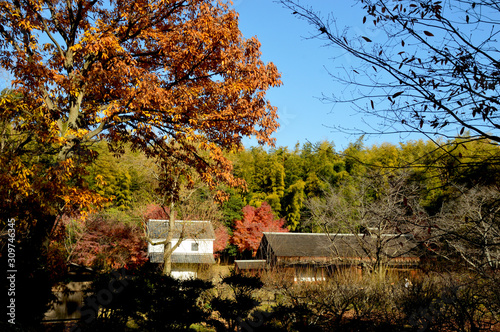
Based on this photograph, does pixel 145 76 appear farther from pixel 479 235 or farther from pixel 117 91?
pixel 479 235

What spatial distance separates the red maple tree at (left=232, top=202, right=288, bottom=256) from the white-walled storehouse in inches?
217

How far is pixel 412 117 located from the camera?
327 centimetres

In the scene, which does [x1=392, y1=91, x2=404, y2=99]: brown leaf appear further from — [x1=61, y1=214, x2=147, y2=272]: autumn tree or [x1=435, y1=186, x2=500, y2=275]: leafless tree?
[x1=61, y1=214, x2=147, y2=272]: autumn tree

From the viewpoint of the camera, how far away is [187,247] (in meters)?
23.1

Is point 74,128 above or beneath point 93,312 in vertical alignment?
above

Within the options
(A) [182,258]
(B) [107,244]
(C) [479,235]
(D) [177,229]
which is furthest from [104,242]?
(C) [479,235]

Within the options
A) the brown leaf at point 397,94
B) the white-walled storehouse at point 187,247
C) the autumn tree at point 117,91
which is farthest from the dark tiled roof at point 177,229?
the brown leaf at point 397,94

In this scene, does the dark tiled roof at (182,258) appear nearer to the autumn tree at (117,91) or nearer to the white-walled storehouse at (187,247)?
the white-walled storehouse at (187,247)

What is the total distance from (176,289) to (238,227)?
23.6m

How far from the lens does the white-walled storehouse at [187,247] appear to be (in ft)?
60.9

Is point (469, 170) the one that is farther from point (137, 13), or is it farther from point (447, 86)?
point (137, 13)

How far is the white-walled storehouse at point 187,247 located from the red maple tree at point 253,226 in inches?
217

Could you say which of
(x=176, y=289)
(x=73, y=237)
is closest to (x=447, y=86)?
(x=176, y=289)

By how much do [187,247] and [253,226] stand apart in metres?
7.00
